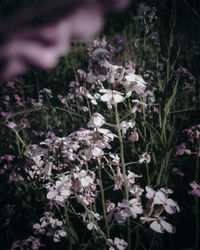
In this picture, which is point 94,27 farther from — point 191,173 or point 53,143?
point 191,173

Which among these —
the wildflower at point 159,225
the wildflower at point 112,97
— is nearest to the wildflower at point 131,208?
the wildflower at point 159,225

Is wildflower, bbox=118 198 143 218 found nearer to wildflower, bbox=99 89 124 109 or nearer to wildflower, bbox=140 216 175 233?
wildflower, bbox=140 216 175 233

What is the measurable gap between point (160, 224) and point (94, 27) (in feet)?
3.04

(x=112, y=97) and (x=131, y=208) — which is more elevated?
(x=112, y=97)

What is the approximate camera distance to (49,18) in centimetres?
23

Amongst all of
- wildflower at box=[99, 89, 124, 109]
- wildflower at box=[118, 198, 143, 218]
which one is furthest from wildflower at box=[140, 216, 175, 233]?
wildflower at box=[99, 89, 124, 109]

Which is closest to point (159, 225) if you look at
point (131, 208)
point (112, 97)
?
point (131, 208)

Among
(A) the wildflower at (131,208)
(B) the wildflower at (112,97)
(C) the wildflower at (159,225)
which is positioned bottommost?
(C) the wildflower at (159,225)

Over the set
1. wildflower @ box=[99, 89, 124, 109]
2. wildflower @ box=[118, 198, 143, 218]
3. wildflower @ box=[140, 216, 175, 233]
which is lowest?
wildflower @ box=[140, 216, 175, 233]

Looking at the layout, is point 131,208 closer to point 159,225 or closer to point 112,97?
point 159,225

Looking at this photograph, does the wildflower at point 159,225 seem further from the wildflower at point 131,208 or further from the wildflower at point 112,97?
the wildflower at point 112,97

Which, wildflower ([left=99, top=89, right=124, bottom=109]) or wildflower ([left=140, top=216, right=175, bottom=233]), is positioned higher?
wildflower ([left=99, top=89, right=124, bottom=109])

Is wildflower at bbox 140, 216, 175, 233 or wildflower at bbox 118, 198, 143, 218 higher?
wildflower at bbox 118, 198, 143, 218

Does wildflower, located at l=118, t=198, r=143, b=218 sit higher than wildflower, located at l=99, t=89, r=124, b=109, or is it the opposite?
wildflower, located at l=99, t=89, r=124, b=109
